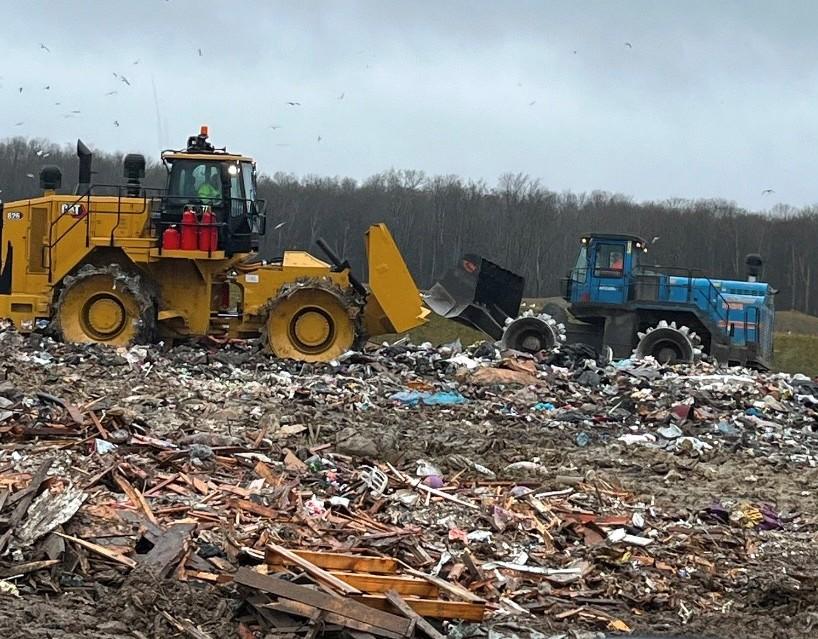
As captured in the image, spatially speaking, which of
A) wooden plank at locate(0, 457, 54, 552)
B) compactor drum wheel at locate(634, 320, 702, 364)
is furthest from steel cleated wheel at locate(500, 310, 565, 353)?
wooden plank at locate(0, 457, 54, 552)

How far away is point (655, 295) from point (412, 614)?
1472cm

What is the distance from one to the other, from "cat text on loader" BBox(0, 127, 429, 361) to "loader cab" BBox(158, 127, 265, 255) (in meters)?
0.01

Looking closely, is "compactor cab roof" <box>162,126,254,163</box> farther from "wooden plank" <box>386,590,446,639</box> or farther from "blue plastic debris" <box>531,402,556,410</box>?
"wooden plank" <box>386,590,446,639</box>

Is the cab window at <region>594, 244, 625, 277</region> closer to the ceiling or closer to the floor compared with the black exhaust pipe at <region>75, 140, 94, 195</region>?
closer to the floor

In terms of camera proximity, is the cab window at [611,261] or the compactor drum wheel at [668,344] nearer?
the compactor drum wheel at [668,344]

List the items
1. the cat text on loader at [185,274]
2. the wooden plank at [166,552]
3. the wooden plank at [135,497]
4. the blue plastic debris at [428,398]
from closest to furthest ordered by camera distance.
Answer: the wooden plank at [166,552] → the wooden plank at [135,497] → the blue plastic debris at [428,398] → the cat text on loader at [185,274]

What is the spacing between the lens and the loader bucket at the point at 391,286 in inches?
549

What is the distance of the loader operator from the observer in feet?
46.5

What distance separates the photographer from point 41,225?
14508 millimetres

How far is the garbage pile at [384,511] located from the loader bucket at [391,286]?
67.8 inches

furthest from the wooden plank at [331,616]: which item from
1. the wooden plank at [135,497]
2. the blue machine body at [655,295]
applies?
the blue machine body at [655,295]

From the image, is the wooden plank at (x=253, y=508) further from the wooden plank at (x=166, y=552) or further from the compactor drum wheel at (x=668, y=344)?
the compactor drum wheel at (x=668, y=344)

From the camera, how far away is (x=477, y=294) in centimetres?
1817

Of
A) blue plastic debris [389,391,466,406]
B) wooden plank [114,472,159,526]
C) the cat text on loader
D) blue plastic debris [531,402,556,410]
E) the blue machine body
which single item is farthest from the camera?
the blue machine body
